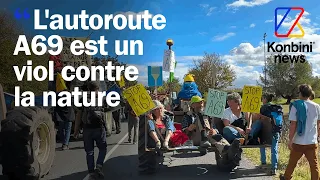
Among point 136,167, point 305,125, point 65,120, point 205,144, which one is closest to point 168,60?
point 65,120

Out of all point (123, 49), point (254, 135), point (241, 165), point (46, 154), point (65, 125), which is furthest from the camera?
point (65, 125)

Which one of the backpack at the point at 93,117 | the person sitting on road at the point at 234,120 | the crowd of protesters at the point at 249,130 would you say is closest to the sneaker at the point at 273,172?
the crowd of protesters at the point at 249,130

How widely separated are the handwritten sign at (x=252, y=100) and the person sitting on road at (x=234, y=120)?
0.28 meters

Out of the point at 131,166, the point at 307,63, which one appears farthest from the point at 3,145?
the point at 307,63

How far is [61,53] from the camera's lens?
500 inches

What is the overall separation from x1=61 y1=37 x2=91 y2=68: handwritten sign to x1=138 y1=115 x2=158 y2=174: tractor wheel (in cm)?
577

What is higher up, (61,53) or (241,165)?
(61,53)

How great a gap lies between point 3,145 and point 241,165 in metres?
4.81

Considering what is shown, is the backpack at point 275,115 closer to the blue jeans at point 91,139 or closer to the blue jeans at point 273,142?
the blue jeans at point 273,142

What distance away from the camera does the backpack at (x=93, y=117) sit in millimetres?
7312

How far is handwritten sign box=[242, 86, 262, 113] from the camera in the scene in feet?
25.4

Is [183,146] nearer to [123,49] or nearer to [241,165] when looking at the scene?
[241,165]

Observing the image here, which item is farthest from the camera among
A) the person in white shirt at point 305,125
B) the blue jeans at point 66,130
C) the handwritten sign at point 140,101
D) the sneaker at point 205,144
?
the blue jeans at point 66,130

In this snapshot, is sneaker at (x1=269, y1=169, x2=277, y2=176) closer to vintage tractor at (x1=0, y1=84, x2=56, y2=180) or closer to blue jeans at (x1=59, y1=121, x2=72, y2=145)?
vintage tractor at (x1=0, y1=84, x2=56, y2=180)
